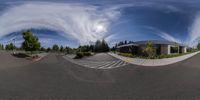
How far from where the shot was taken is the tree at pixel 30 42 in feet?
10.2

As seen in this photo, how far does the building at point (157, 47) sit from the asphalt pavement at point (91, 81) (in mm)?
308

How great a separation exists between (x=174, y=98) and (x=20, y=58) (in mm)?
2265

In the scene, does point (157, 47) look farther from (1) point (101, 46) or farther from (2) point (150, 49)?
(1) point (101, 46)

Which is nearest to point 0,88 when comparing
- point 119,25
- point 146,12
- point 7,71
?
point 7,71

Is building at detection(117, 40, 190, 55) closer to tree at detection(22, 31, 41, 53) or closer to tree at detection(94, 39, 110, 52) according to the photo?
tree at detection(94, 39, 110, 52)

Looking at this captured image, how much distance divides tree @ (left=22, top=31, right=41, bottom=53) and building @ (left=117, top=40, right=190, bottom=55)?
104cm

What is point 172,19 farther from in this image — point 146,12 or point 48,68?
point 48,68

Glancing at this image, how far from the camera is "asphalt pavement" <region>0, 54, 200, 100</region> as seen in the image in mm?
3350

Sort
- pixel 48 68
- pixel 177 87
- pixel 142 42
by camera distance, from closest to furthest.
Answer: pixel 142 42 < pixel 48 68 < pixel 177 87

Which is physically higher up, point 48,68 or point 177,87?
point 48,68

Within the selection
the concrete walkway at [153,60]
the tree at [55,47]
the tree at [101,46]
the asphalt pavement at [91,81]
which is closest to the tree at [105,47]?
the tree at [101,46]

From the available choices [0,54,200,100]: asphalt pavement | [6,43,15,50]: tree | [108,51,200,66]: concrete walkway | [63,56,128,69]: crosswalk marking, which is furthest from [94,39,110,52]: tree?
[6,43,15,50]: tree

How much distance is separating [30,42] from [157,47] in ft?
5.20

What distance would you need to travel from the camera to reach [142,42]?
3102mm
